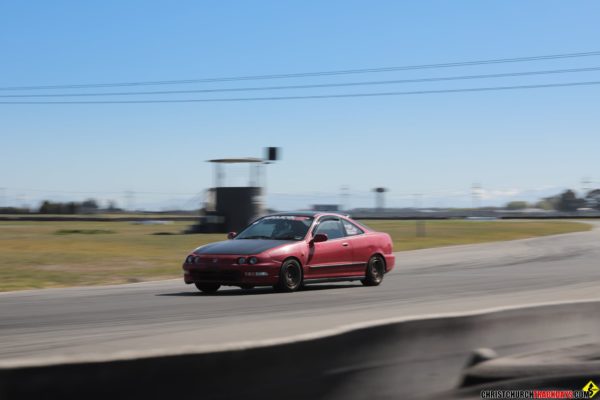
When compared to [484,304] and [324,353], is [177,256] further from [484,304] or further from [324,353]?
[324,353]

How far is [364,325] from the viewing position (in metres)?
6.11

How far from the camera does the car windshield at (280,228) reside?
16266 millimetres

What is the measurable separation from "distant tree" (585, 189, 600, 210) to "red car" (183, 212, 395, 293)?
8602cm

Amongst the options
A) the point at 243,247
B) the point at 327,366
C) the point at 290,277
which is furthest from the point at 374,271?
the point at 327,366

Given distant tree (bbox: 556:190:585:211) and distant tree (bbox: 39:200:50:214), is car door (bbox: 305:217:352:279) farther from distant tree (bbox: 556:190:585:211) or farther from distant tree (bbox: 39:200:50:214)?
distant tree (bbox: 556:190:585:211)

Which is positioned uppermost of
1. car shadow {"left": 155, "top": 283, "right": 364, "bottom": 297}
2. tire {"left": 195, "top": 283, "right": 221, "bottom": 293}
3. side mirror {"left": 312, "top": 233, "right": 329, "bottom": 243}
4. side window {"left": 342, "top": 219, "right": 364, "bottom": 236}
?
side window {"left": 342, "top": 219, "right": 364, "bottom": 236}

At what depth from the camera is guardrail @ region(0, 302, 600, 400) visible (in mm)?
4574

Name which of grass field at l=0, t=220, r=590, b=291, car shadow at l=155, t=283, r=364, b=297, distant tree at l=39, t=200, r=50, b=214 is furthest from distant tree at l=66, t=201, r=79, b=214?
car shadow at l=155, t=283, r=364, b=297

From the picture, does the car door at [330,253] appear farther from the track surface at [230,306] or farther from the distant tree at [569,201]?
the distant tree at [569,201]

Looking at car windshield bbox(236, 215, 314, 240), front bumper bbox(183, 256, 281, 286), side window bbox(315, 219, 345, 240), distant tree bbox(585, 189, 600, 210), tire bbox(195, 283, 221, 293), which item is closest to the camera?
front bumper bbox(183, 256, 281, 286)

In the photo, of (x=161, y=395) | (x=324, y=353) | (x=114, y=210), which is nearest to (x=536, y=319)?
(x=324, y=353)

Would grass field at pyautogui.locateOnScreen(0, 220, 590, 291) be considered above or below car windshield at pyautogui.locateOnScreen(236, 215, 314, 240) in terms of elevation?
below

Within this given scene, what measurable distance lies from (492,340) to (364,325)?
60.7 inches

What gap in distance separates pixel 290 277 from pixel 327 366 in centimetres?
1001
